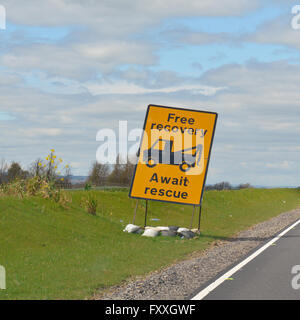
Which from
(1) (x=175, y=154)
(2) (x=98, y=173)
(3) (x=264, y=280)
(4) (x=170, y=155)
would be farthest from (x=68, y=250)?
(2) (x=98, y=173)

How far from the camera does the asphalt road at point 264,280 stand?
392 inches

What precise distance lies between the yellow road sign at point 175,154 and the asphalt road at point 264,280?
686 centimetres

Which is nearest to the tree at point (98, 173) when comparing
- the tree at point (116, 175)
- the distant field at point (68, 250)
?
the tree at point (116, 175)

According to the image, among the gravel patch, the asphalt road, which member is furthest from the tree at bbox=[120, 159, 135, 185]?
the asphalt road

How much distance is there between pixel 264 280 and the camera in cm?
1159

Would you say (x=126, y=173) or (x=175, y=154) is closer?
(x=175, y=154)

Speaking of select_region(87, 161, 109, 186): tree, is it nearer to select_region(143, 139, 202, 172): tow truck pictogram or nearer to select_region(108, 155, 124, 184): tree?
select_region(108, 155, 124, 184): tree

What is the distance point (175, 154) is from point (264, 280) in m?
12.3

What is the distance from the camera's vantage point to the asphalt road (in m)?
9.95

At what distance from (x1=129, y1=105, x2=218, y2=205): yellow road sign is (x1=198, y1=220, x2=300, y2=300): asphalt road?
6.86 m

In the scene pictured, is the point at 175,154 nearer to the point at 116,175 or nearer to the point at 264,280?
the point at 264,280

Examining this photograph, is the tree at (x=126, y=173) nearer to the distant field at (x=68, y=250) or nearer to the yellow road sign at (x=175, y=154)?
the distant field at (x=68, y=250)
